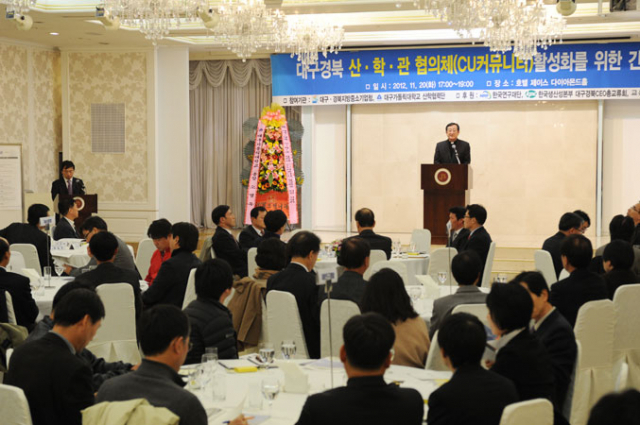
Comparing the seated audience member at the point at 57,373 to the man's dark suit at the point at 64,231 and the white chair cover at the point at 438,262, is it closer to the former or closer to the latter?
the white chair cover at the point at 438,262

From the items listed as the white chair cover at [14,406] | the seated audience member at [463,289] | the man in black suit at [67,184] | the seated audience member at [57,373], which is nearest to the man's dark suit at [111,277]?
the seated audience member at [463,289]

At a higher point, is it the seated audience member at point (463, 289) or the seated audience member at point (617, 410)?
the seated audience member at point (617, 410)

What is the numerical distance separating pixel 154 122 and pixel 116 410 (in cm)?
1124

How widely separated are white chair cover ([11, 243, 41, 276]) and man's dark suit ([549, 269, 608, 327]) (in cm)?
481

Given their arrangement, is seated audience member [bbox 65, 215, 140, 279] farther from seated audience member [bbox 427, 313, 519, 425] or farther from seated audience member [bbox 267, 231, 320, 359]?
seated audience member [bbox 427, 313, 519, 425]

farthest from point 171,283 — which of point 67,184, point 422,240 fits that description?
point 67,184

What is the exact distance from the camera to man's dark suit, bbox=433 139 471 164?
1210 cm

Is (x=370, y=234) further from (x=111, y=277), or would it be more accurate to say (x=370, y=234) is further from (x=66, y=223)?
(x=66, y=223)

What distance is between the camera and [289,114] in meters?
14.7

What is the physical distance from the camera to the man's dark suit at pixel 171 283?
5832 millimetres

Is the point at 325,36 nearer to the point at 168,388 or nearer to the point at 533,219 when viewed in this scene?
the point at 533,219

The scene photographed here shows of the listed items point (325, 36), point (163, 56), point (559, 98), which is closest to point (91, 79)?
point (163, 56)

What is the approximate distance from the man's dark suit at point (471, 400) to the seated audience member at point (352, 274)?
214 cm

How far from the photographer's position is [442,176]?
38.0ft
